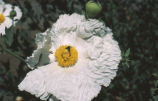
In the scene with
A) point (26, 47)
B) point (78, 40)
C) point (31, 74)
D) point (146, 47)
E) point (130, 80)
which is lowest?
point (130, 80)

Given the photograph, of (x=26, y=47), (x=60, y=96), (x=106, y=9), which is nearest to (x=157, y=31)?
(x=106, y=9)

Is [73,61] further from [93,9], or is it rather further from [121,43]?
[121,43]

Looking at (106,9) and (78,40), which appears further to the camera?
(106,9)

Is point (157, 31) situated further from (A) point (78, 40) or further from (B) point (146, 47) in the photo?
(A) point (78, 40)

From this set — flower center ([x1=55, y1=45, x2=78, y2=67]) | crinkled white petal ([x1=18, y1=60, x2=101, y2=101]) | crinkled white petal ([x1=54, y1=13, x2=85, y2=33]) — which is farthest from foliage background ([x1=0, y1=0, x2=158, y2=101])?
crinkled white petal ([x1=18, y1=60, x2=101, y2=101])

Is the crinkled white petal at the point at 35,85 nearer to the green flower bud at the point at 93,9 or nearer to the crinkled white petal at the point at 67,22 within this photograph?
the crinkled white petal at the point at 67,22

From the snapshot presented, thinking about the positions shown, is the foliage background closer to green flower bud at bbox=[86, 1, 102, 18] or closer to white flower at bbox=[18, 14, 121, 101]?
white flower at bbox=[18, 14, 121, 101]

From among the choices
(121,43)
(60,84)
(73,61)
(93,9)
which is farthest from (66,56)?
(121,43)
